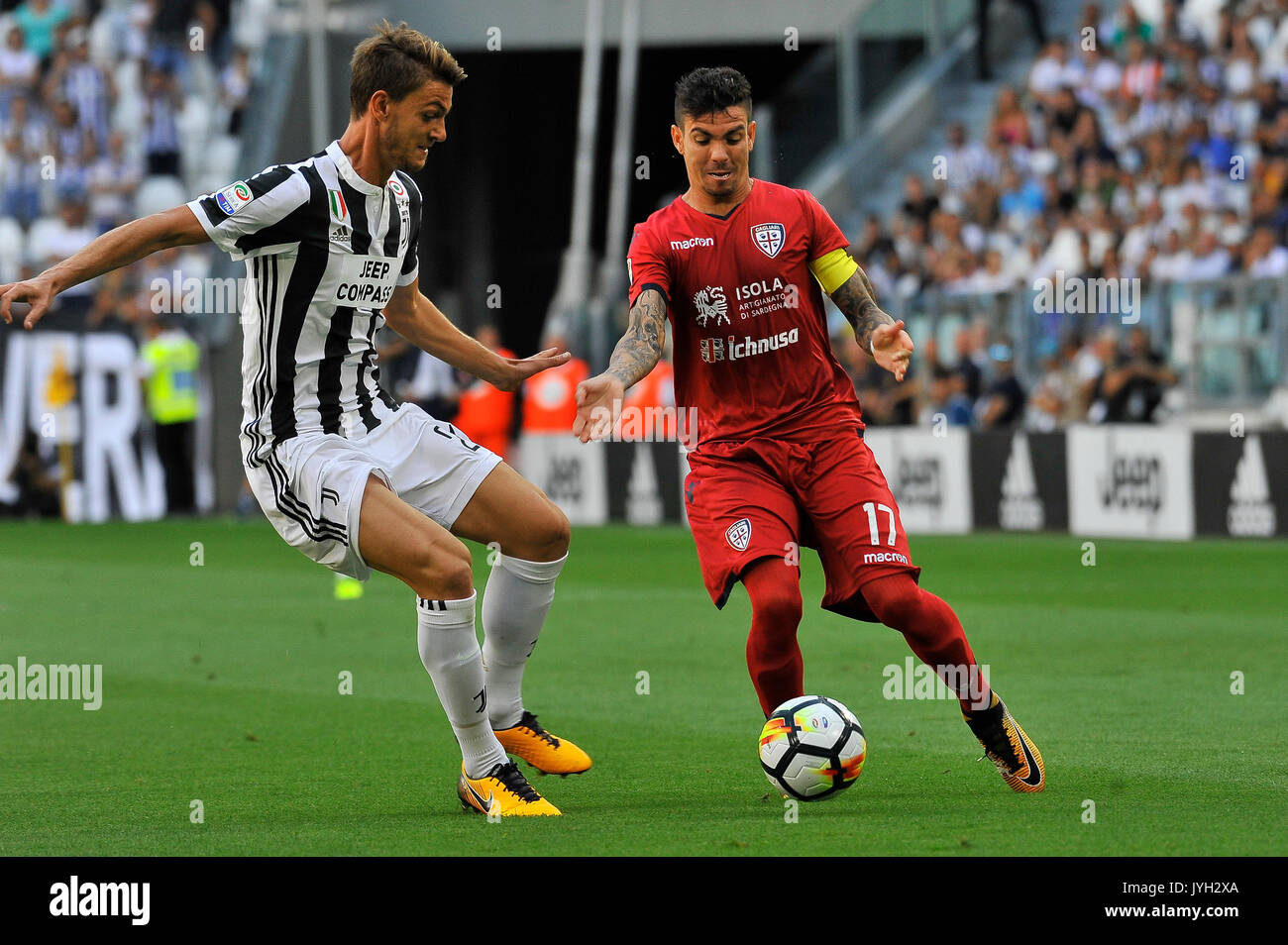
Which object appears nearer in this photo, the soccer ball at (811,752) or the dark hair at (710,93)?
the soccer ball at (811,752)

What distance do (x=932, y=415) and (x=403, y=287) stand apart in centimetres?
1389

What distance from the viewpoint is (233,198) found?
6.36 meters

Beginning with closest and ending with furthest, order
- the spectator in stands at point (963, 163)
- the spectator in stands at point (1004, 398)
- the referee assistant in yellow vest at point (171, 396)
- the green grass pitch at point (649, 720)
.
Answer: the green grass pitch at point (649, 720) < the spectator in stands at point (1004, 398) < the spectator in stands at point (963, 163) < the referee assistant in yellow vest at point (171, 396)

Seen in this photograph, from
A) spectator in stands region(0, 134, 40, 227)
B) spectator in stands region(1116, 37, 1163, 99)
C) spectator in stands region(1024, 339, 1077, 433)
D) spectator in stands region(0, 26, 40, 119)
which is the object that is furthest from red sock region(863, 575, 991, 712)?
spectator in stands region(0, 26, 40, 119)

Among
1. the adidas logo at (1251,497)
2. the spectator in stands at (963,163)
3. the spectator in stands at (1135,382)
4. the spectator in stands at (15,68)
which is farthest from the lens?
the spectator in stands at (15,68)

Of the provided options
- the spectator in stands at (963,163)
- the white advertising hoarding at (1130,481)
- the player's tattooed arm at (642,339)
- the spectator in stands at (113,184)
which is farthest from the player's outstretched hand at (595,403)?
the spectator in stands at (113,184)

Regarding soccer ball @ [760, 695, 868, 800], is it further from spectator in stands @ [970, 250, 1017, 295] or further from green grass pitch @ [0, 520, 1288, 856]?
spectator in stands @ [970, 250, 1017, 295]

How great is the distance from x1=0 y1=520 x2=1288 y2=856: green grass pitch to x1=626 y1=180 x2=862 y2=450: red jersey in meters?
1.30

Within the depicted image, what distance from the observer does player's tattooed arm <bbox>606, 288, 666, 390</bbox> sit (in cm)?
645

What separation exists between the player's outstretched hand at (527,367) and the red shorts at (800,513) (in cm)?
61

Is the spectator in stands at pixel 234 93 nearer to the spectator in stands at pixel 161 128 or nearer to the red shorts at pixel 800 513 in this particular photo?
the spectator in stands at pixel 161 128

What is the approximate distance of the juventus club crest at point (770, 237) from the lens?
22.5 ft

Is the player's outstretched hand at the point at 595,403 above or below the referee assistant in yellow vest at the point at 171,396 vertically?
below
